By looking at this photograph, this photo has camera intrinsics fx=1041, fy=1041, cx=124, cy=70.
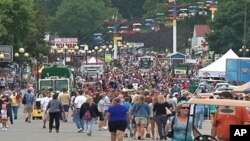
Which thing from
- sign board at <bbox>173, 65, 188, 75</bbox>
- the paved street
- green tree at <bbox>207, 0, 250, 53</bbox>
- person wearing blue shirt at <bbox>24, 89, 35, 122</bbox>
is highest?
green tree at <bbox>207, 0, 250, 53</bbox>

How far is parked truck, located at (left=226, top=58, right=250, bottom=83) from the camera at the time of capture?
65812mm

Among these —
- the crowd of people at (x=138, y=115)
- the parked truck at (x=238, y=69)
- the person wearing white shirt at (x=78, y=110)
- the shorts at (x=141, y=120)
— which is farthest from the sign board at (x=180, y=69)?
the shorts at (x=141, y=120)

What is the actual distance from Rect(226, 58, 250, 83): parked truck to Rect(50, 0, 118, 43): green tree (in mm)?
92754

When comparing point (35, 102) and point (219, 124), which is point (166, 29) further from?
point (219, 124)

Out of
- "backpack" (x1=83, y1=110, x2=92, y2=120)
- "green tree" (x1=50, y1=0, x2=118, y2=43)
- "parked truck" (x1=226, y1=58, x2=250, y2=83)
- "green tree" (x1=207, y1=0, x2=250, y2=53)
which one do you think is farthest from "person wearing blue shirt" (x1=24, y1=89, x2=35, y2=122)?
"green tree" (x1=50, y1=0, x2=118, y2=43)

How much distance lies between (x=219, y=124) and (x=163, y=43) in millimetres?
142187

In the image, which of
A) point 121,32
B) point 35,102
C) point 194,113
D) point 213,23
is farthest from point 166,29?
Answer: point 194,113

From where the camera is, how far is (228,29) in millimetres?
103375

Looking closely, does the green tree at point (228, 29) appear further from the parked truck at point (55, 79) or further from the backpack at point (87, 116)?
the backpack at point (87, 116)

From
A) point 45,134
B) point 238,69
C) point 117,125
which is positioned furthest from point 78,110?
point 238,69

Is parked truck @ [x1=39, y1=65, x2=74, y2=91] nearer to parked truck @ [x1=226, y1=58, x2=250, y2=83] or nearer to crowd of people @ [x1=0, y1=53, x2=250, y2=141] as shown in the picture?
crowd of people @ [x1=0, y1=53, x2=250, y2=141]

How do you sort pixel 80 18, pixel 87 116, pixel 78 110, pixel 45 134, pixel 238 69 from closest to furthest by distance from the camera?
pixel 87 116
pixel 45 134
pixel 78 110
pixel 238 69
pixel 80 18

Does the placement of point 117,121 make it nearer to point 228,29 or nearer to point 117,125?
point 117,125

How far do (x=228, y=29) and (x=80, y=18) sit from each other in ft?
194
